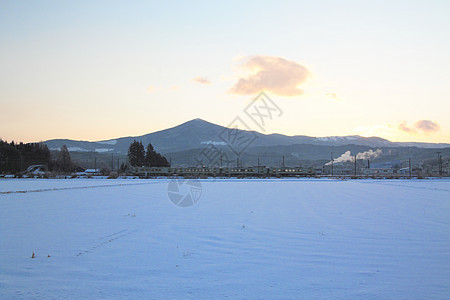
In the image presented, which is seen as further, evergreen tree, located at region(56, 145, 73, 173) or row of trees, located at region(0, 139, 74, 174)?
evergreen tree, located at region(56, 145, 73, 173)

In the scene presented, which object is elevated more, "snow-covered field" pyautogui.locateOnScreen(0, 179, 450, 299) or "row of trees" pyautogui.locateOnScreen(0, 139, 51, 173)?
"row of trees" pyautogui.locateOnScreen(0, 139, 51, 173)

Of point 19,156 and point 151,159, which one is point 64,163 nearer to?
point 19,156

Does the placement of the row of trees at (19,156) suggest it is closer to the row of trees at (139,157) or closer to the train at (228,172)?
the row of trees at (139,157)

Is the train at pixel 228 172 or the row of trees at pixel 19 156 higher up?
the row of trees at pixel 19 156

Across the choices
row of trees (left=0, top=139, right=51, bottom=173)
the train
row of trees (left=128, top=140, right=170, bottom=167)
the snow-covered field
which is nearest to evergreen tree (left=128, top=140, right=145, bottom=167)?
row of trees (left=128, top=140, right=170, bottom=167)

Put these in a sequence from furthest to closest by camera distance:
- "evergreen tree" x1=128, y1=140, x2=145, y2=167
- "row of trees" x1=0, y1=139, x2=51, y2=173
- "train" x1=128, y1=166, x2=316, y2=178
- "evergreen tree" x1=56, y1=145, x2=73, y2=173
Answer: "evergreen tree" x1=56, y1=145, x2=73, y2=173
"evergreen tree" x1=128, y1=140, x2=145, y2=167
"row of trees" x1=0, y1=139, x2=51, y2=173
"train" x1=128, y1=166, x2=316, y2=178

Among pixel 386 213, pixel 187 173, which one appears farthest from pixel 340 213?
pixel 187 173

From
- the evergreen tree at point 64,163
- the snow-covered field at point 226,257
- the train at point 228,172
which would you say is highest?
the evergreen tree at point 64,163

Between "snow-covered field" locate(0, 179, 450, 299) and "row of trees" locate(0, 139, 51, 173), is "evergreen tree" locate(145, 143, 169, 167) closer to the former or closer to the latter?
"row of trees" locate(0, 139, 51, 173)

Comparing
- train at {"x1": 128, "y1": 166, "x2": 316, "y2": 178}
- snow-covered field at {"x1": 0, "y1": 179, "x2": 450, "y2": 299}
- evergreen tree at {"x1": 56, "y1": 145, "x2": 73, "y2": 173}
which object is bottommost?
snow-covered field at {"x1": 0, "y1": 179, "x2": 450, "y2": 299}

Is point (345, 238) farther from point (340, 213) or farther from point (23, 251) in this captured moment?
point (23, 251)

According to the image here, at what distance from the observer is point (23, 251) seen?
562 cm

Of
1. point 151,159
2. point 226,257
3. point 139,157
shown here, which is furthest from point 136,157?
point 226,257

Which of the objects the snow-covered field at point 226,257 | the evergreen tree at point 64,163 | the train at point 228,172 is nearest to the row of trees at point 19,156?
the evergreen tree at point 64,163
